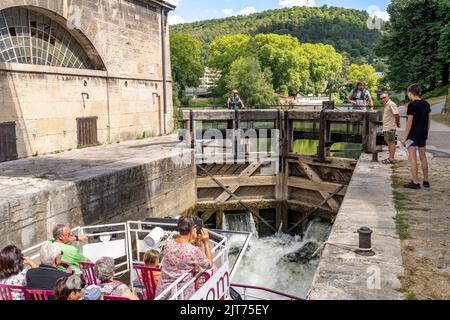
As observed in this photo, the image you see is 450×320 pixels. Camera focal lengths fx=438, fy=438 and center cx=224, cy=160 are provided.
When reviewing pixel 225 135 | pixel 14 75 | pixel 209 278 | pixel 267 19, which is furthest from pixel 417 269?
pixel 267 19

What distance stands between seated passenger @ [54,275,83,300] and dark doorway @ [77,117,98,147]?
9.94m

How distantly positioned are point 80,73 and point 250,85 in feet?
102

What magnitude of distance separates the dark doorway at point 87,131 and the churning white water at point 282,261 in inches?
182

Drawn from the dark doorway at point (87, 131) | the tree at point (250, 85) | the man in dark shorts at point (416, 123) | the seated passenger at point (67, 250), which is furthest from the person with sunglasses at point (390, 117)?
the tree at point (250, 85)

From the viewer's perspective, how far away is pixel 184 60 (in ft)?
180

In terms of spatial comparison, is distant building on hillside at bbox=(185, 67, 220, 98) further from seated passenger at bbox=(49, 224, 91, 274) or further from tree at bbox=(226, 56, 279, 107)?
seated passenger at bbox=(49, 224, 91, 274)

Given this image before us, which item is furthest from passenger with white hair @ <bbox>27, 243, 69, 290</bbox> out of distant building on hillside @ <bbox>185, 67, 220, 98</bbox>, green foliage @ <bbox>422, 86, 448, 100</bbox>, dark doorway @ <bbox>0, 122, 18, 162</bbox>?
distant building on hillside @ <bbox>185, 67, 220, 98</bbox>

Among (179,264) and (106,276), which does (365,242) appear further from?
(106,276)

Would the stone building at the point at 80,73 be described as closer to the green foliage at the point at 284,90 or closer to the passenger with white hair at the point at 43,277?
the passenger with white hair at the point at 43,277

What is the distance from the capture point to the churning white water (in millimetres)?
9734

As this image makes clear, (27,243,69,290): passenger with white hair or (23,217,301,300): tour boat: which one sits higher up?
(27,243,69,290): passenger with white hair

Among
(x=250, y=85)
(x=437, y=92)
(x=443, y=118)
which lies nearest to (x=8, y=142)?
(x=443, y=118)

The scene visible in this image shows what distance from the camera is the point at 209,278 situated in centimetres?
389

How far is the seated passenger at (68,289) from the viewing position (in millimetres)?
3047
